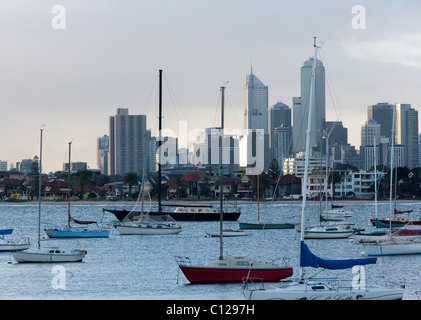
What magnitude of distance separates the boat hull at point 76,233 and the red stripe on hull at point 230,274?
37.1m

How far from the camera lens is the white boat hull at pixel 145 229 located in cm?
7825

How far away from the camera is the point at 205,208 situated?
113 m

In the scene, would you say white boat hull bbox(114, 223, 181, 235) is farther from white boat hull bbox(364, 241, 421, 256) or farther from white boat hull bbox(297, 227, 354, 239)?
white boat hull bbox(364, 241, 421, 256)

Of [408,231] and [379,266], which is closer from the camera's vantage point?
[379,266]

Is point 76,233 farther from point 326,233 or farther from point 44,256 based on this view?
point 44,256

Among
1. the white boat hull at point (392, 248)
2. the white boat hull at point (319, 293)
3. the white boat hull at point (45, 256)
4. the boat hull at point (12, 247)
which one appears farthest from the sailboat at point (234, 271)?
the boat hull at point (12, 247)

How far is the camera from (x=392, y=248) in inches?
2170

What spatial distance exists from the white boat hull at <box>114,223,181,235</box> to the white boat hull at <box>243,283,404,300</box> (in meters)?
49.3
